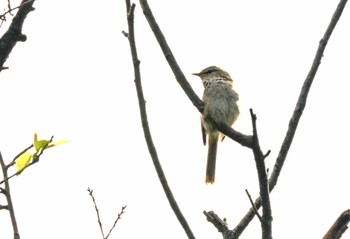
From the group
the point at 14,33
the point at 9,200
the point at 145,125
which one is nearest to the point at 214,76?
the point at 14,33

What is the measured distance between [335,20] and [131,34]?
126cm

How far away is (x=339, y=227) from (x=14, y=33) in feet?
6.79

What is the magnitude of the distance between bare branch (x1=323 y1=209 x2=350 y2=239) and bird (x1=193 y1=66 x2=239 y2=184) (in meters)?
2.95

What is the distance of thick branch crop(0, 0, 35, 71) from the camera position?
144 inches

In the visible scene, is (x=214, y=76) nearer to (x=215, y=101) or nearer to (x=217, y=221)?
(x=215, y=101)

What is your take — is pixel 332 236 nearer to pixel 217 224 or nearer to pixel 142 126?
pixel 217 224

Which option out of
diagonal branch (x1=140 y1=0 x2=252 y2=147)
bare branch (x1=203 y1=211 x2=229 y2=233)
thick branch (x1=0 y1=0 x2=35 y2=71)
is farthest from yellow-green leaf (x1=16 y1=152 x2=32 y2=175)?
bare branch (x1=203 y1=211 x2=229 y2=233)

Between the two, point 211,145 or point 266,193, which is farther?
point 211,145

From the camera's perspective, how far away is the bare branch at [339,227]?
341 centimetres

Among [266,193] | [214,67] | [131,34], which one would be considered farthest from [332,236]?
[214,67]

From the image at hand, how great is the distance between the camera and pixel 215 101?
7.03 meters

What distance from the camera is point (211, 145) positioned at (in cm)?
789

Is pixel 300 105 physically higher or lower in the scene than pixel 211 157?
lower

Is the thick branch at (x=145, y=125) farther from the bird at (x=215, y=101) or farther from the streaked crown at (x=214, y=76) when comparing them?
the streaked crown at (x=214, y=76)
